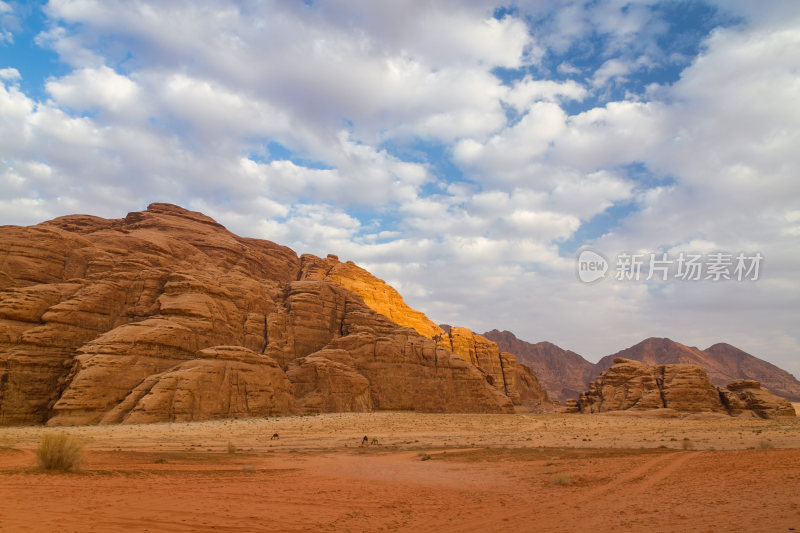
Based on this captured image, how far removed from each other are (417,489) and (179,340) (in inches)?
1587

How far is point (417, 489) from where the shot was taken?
44.4 ft

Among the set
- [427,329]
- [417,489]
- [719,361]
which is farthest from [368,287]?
[719,361]

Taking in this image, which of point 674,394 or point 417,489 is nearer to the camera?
point 417,489

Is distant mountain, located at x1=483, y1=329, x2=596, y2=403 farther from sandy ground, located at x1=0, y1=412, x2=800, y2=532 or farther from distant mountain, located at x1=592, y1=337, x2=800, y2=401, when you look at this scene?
sandy ground, located at x1=0, y1=412, x2=800, y2=532

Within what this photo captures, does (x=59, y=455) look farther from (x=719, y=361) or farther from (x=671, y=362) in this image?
(x=719, y=361)

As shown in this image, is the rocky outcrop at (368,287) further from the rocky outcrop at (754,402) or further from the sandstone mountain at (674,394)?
the rocky outcrop at (754,402)

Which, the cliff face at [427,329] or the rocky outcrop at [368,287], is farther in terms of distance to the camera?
the cliff face at [427,329]

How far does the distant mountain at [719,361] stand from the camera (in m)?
168

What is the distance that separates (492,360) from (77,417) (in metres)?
87.4

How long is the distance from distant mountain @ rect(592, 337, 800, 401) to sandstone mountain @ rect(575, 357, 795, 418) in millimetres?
105461

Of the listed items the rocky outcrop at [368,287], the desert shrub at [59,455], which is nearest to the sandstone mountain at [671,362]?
the rocky outcrop at [368,287]

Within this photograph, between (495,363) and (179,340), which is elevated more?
(179,340)

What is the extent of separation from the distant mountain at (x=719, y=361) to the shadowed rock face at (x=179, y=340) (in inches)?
4865

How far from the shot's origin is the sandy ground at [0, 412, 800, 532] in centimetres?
885
